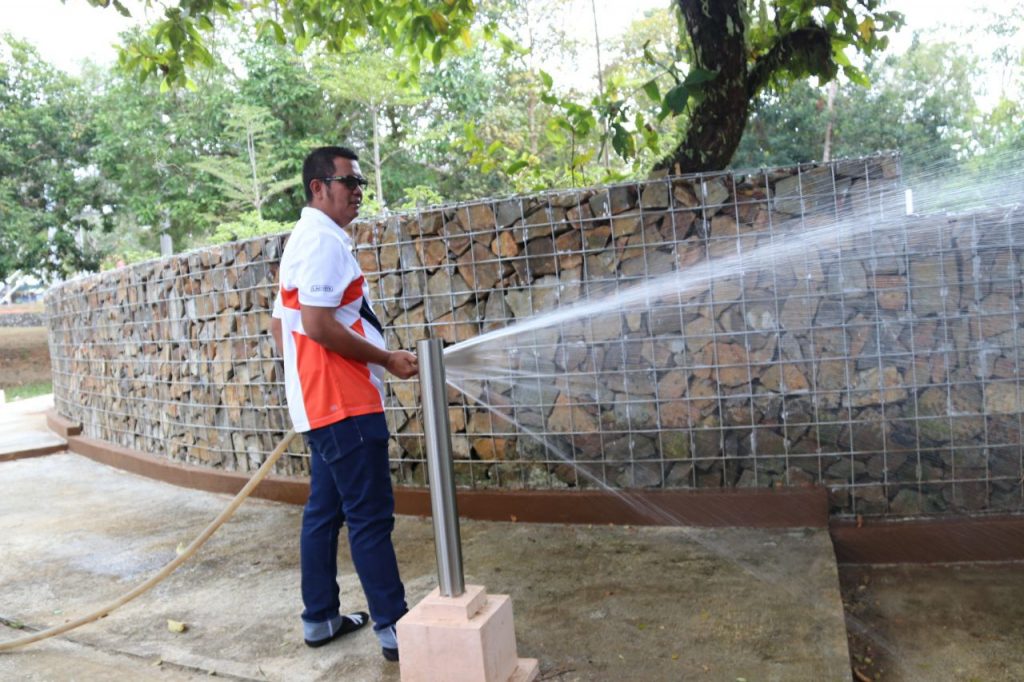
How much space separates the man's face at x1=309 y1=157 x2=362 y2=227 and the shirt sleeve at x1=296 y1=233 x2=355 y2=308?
0.19 m

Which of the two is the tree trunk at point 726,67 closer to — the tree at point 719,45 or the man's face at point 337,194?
the tree at point 719,45

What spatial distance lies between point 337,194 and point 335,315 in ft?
1.45

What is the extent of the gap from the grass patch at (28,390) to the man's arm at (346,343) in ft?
53.7

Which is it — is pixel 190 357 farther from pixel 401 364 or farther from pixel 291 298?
pixel 401 364

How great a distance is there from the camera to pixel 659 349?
3.95 m

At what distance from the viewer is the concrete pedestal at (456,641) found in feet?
7.38

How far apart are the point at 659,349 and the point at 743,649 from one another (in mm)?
1605

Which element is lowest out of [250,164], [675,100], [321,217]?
[321,217]

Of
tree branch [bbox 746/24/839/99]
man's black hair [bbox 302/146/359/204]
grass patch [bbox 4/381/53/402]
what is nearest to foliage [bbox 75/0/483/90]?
tree branch [bbox 746/24/839/99]

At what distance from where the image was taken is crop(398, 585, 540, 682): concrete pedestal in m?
2.25

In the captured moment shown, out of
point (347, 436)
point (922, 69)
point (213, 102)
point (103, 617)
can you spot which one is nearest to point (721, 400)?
point (347, 436)

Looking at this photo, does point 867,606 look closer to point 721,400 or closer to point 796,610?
point 796,610

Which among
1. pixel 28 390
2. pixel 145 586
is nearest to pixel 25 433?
pixel 145 586

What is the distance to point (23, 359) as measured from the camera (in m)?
20.7
